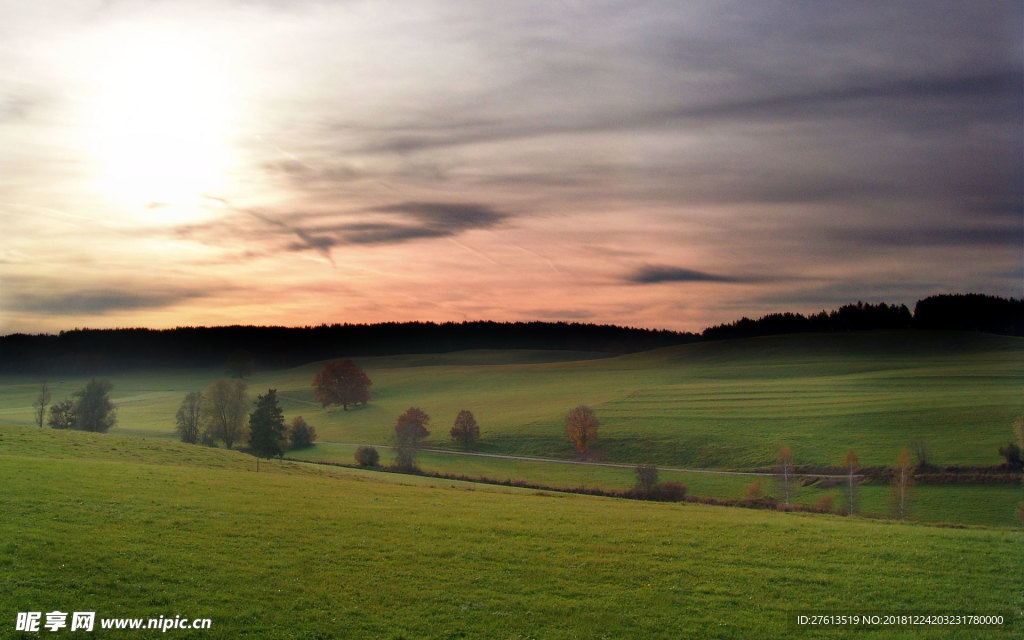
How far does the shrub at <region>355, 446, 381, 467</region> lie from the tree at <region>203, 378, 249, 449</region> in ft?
60.7

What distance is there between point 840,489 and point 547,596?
171 ft

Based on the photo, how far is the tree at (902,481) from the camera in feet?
173

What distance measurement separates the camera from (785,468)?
62781 millimetres

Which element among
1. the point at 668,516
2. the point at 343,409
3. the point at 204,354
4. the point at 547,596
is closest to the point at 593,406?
the point at 343,409

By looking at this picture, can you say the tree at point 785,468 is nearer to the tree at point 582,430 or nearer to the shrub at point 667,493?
the shrub at point 667,493

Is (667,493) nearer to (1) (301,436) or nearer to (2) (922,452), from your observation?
(2) (922,452)

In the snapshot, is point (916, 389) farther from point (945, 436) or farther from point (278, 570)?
point (278, 570)

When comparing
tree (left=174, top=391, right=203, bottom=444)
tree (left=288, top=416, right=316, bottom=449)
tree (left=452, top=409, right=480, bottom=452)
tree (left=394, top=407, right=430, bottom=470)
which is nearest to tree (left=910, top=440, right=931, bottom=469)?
tree (left=394, top=407, right=430, bottom=470)

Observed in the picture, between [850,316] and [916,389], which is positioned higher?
[850,316]

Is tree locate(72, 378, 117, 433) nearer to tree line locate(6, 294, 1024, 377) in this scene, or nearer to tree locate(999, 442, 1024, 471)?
tree line locate(6, 294, 1024, 377)

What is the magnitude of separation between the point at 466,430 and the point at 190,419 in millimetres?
36392

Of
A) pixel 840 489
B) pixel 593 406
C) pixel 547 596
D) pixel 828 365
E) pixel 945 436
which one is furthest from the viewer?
pixel 828 365

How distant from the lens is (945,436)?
229 ft

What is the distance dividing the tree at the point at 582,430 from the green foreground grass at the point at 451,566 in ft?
174
